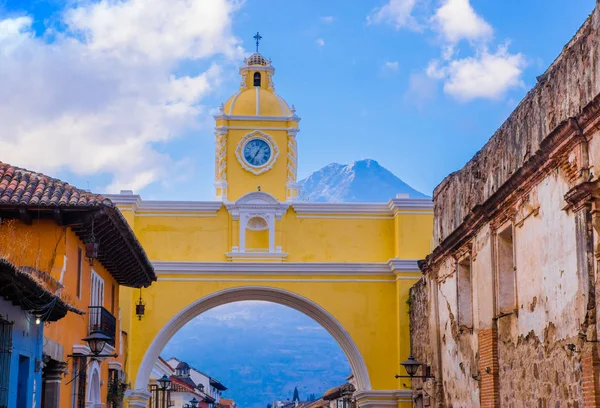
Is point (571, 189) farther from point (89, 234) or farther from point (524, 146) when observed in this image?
point (89, 234)

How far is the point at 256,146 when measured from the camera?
29.2 meters

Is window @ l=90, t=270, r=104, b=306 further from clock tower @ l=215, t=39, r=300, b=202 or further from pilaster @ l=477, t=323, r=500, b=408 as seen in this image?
clock tower @ l=215, t=39, r=300, b=202

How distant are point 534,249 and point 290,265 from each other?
603 inches

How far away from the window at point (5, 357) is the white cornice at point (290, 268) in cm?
1547

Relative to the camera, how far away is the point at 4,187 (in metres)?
15.1

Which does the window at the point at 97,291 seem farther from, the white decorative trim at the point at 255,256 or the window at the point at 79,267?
the white decorative trim at the point at 255,256

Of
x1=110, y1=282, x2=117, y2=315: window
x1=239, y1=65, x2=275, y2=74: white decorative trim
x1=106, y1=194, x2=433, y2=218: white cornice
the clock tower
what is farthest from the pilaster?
x1=239, y1=65, x2=275, y2=74: white decorative trim

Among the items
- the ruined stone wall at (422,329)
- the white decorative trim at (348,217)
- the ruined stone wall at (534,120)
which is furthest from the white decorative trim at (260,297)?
the ruined stone wall at (534,120)

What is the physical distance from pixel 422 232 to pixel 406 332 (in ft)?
8.25

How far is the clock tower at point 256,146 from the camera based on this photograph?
28.9 meters

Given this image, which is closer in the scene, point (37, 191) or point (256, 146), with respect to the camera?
point (37, 191)

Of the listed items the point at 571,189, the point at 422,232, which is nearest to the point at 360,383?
the point at 422,232

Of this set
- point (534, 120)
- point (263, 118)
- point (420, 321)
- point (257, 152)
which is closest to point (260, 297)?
point (257, 152)

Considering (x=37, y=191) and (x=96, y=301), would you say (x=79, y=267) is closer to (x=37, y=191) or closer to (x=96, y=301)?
(x=37, y=191)
